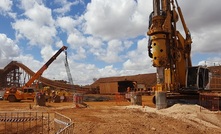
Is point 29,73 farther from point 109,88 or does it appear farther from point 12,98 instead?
point 12,98

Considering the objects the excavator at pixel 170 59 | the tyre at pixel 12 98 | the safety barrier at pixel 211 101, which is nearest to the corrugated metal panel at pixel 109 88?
the tyre at pixel 12 98

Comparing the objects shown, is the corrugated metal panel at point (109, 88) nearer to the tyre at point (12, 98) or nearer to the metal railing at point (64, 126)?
the tyre at point (12, 98)

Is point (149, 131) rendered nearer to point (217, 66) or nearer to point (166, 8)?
point (166, 8)

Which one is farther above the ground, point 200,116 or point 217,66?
point 217,66

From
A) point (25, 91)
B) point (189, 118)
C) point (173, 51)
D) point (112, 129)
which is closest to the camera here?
point (112, 129)

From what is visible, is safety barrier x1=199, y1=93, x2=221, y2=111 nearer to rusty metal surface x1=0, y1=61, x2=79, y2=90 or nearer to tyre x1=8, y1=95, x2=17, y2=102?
tyre x1=8, y1=95, x2=17, y2=102

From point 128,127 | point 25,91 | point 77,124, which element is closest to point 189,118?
point 128,127

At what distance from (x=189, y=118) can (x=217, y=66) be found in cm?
3988

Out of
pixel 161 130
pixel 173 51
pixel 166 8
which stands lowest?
pixel 161 130

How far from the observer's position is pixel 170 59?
22406 mm

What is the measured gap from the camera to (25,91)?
3759 cm

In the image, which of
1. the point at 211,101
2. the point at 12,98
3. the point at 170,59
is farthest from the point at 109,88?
the point at 211,101

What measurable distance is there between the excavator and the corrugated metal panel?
27411 mm

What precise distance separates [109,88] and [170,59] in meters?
30.0
